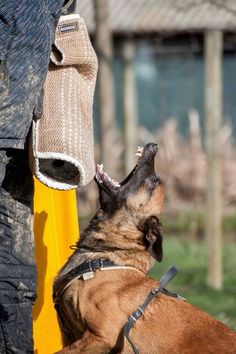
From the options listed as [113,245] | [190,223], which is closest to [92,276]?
[113,245]

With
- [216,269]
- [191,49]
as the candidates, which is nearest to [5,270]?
[216,269]

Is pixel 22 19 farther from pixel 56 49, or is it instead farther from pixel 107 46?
pixel 107 46

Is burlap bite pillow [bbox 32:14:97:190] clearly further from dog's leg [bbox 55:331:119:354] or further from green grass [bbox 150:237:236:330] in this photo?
green grass [bbox 150:237:236:330]

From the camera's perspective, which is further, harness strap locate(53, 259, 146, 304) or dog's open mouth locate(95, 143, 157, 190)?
dog's open mouth locate(95, 143, 157, 190)

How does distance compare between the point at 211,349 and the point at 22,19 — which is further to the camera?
the point at 211,349

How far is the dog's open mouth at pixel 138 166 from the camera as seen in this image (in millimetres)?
6156

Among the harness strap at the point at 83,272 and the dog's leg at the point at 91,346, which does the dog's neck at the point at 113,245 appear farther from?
the dog's leg at the point at 91,346

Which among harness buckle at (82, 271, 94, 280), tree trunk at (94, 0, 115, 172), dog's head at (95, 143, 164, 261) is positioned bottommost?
harness buckle at (82, 271, 94, 280)

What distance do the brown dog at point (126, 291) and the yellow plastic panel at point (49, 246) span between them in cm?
34

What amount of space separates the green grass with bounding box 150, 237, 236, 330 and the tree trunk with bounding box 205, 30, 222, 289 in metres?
0.33

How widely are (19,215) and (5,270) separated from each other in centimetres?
32

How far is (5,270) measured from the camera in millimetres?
5445

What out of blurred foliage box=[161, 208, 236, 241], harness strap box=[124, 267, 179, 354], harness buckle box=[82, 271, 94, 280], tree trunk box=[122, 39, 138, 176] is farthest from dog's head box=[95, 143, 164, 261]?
blurred foliage box=[161, 208, 236, 241]

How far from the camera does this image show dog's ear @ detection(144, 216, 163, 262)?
6105 millimetres
